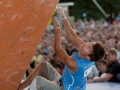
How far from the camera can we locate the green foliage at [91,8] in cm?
4069

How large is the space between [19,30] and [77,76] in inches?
44.5

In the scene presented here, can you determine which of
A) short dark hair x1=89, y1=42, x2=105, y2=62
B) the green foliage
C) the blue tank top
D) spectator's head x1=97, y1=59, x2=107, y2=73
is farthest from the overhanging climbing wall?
the green foliage

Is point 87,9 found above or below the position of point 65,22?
below

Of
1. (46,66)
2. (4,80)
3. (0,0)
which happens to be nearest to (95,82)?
(46,66)

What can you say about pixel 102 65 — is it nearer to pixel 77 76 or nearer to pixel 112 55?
pixel 112 55

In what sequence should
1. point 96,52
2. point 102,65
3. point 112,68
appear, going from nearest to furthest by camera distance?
1. point 96,52
2. point 112,68
3. point 102,65

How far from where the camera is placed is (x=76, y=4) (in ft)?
135

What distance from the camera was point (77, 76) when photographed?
5.54m

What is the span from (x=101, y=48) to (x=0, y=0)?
1.67m

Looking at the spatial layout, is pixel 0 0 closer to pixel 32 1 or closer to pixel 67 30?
pixel 32 1

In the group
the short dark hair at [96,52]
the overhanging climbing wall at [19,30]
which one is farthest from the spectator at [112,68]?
the overhanging climbing wall at [19,30]

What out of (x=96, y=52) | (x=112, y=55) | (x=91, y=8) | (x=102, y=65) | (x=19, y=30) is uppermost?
(x=19, y=30)

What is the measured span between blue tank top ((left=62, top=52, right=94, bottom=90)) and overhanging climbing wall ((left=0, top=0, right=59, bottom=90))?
655 millimetres

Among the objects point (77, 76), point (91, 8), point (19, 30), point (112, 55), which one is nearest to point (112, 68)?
point (112, 55)
